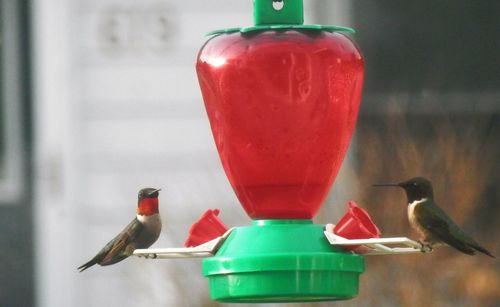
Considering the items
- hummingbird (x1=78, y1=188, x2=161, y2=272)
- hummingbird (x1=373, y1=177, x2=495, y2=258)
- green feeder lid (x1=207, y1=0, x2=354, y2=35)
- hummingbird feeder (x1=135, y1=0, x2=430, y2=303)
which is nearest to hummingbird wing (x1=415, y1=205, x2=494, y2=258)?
hummingbird (x1=373, y1=177, x2=495, y2=258)

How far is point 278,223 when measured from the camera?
467cm

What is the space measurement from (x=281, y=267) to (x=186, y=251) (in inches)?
9.9

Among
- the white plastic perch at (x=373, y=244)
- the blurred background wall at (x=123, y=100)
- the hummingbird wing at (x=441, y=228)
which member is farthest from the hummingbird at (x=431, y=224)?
the blurred background wall at (x=123, y=100)

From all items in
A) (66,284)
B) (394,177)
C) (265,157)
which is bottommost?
(66,284)

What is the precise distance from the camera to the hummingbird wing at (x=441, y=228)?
476 cm

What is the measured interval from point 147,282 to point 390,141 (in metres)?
1.47

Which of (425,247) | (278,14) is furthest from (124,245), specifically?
(425,247)

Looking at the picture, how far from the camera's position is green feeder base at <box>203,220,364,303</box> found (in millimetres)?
4438

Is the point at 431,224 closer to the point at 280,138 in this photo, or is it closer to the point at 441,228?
the point at 441,228

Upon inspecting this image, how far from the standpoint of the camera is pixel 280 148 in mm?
4734

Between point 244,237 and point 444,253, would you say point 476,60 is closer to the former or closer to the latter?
point 444,253

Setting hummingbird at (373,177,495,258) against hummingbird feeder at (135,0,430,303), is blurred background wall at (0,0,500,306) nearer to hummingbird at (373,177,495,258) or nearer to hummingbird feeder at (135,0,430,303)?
hummingbird at (373,177,495,258)

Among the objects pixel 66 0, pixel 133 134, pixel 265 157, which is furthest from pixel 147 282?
pixel 265 157

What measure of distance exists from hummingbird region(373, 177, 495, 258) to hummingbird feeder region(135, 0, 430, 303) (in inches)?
8.8
